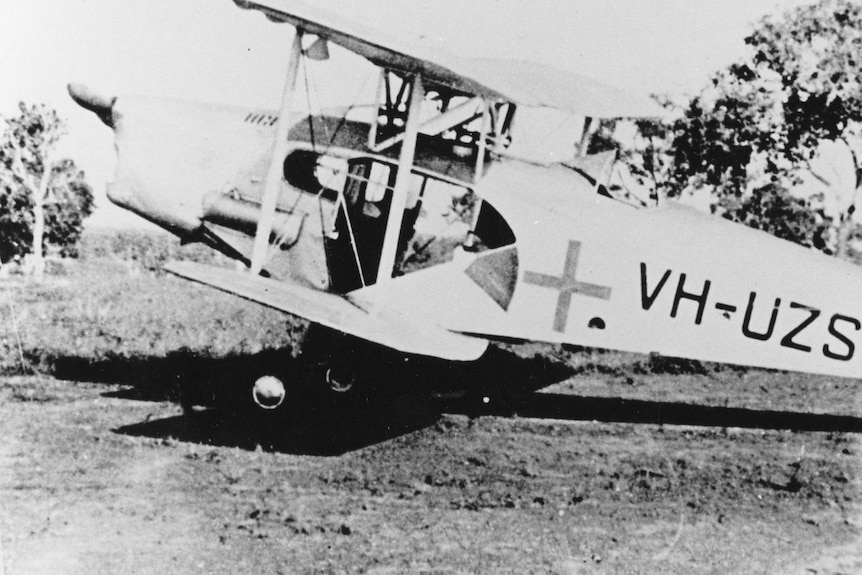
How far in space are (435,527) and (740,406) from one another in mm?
4389

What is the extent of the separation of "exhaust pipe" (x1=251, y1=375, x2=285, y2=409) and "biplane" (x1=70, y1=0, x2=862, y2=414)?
1cm

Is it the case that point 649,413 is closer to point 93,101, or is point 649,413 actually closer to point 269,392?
point 269,392

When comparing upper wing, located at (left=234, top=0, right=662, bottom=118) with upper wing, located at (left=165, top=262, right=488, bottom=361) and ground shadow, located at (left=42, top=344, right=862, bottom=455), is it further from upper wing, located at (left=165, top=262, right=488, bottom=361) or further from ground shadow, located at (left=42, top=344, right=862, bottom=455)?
ground shadow, located at (left=42, top=344, right=862, bottom=455)

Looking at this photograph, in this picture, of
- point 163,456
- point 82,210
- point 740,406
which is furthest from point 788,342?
point 82,210

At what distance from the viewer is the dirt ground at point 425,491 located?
3.50m

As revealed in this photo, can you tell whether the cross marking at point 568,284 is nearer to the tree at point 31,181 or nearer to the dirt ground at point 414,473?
the dirt ground at point 414,473

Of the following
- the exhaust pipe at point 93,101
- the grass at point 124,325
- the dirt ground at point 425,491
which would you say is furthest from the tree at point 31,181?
the dirt ground at point 425,491

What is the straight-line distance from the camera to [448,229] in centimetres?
595

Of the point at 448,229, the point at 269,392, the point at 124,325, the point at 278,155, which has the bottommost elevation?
the point at 124,325

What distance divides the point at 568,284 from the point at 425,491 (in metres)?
1.93

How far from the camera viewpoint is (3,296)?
11336 mm

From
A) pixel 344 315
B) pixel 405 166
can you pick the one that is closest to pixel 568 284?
pixel 405 166

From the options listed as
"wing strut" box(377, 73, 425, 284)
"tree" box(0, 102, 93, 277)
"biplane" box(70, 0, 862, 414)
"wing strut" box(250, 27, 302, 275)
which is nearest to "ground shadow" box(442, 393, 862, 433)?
"biplane" box(70, 0, 862, 414)

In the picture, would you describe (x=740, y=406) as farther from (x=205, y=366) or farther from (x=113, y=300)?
(x=113, y=300)
